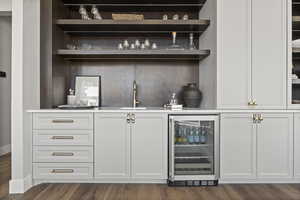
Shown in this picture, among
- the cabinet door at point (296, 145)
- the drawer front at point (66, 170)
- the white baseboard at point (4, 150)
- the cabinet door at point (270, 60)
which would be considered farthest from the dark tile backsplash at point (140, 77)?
the white baseboard at point (4, 150)

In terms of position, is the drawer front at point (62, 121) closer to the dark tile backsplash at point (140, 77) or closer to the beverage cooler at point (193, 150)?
the dark tile backsplash at point (140, 77)

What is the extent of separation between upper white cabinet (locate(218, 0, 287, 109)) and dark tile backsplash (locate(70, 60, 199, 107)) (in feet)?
2.36

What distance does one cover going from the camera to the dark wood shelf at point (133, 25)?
311 cm

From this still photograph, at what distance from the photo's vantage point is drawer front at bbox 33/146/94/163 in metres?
2.86

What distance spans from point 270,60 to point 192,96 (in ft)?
3.06

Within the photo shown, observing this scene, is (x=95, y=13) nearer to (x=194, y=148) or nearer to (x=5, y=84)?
(x=194, y=148)

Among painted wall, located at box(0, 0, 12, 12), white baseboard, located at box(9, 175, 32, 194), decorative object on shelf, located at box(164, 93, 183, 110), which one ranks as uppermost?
painted wall, located at box(0, 0, 12, 12)

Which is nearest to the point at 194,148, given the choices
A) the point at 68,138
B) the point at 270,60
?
the point at 270,60

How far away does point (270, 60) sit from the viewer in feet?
9.53

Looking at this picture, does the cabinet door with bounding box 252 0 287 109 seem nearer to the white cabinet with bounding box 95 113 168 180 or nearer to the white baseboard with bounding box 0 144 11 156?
the white cabinet with bounding box 95 113 168 180

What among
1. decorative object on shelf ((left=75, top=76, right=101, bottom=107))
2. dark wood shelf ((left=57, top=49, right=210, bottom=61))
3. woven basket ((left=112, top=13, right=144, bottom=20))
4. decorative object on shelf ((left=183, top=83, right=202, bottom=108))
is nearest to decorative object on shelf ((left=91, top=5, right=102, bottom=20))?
woven basket ((left=112, top=13, right=144, bottom=20))

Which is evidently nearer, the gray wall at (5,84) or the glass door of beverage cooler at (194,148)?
the glass door of beverage cooler at (194,148)

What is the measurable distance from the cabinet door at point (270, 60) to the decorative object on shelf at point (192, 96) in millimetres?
655

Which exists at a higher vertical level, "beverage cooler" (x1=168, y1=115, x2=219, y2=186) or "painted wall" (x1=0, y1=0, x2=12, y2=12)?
"painted wall" (x1=0, y1=0, x2=12, y2=12)
